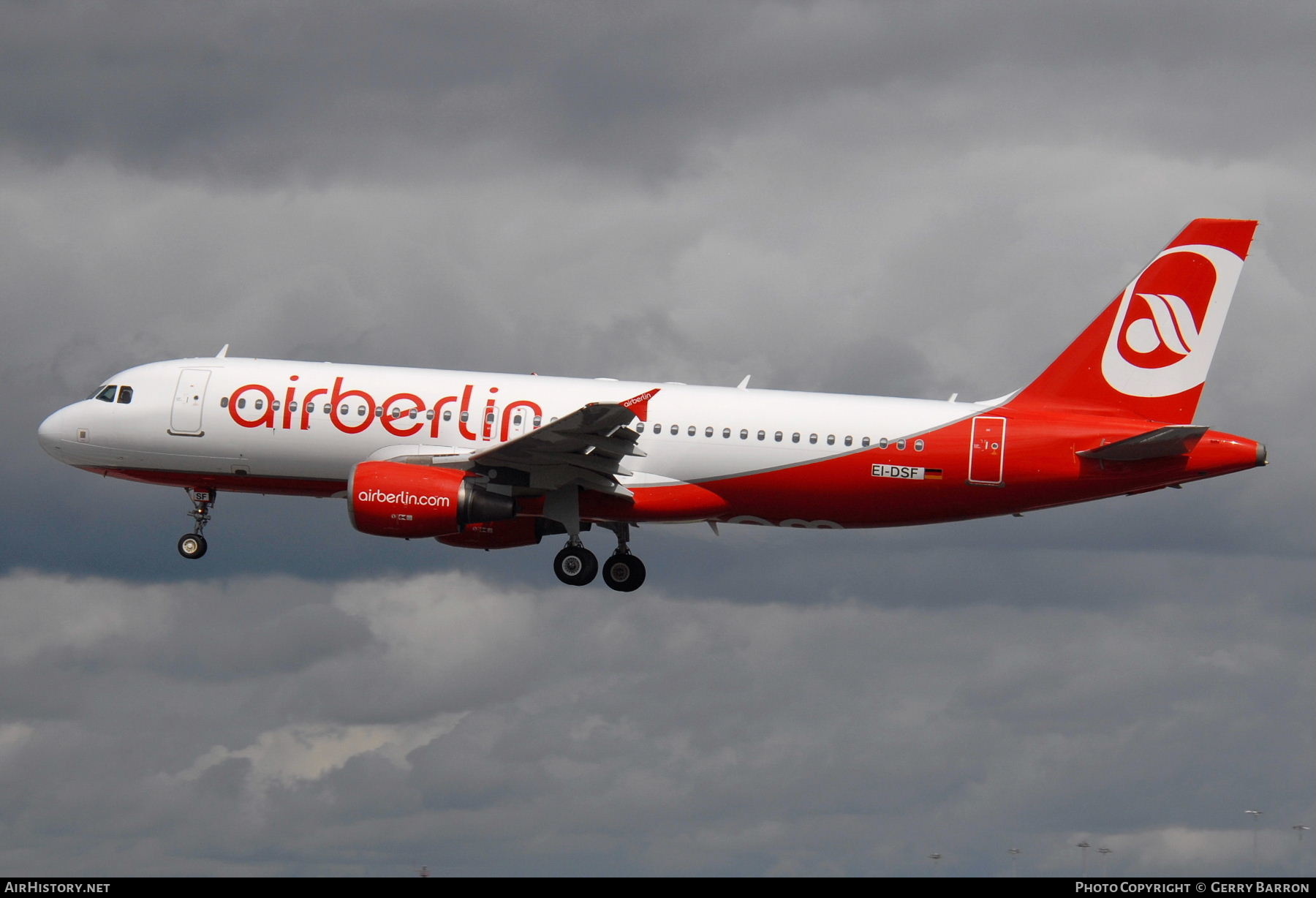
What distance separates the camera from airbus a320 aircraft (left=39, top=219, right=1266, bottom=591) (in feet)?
154

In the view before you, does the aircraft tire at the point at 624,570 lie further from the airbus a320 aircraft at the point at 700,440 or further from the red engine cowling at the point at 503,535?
the red engine cowling at the point at 503,535

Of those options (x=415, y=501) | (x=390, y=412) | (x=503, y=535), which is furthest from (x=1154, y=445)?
(x=390, y=412)

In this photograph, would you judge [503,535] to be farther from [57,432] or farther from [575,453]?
[57,432]

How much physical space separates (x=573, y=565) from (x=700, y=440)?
603 cm

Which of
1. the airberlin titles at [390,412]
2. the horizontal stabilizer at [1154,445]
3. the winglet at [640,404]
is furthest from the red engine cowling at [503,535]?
the horizontal stabilizer at [1154,445]

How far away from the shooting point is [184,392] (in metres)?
49.3

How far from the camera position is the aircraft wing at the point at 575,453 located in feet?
145

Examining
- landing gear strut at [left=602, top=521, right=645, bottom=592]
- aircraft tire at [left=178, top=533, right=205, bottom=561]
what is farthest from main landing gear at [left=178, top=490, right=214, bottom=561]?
landing gear strut at [left=602, top=521, right=645, bottom=592]

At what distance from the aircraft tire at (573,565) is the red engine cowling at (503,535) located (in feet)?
8.21

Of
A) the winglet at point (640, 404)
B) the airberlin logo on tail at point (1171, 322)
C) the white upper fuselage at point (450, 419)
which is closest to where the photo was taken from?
the winglet at point (640, 404)

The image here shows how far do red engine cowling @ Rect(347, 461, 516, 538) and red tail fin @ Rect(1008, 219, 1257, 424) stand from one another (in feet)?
58.2

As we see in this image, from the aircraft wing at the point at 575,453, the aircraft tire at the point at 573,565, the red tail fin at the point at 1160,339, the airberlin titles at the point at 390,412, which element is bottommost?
the aircraft tire at the point at 573,565

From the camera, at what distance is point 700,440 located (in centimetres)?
4791

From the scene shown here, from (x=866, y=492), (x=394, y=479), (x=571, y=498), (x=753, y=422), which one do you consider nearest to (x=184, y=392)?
(x=394, y=479)
